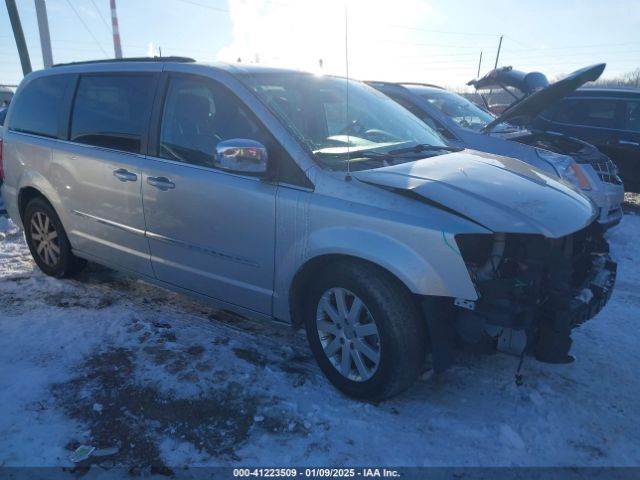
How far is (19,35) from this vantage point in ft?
39.6

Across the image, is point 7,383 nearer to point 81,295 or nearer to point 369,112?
point 81,295

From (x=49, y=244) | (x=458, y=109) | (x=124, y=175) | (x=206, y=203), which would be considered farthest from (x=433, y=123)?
(x=49, y=244)

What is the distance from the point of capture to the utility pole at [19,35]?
11672 mm

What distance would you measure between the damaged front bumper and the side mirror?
47.7 inches

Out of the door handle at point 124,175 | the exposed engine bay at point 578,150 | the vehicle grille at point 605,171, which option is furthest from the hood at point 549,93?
the door handle at point 124,175

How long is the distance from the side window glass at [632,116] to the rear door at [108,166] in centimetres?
765

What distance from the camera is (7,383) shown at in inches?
121

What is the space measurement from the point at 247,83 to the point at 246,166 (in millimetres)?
674

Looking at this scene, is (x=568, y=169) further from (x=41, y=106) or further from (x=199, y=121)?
(x=41, y=106)

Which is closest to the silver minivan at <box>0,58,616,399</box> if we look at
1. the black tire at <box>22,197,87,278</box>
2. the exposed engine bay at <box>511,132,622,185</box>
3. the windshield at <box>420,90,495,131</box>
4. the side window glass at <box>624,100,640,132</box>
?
the black tire at <box>22,197,87,278</box>

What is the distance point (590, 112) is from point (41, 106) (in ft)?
26.5

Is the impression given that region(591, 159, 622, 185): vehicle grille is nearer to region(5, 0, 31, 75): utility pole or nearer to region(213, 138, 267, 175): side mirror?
region(213, 138, 267, 175): side mirror

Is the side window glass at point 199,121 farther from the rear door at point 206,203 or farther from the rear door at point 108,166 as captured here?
the rear door at point 108,166

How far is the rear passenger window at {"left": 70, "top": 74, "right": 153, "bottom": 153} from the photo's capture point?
12.1 ft
